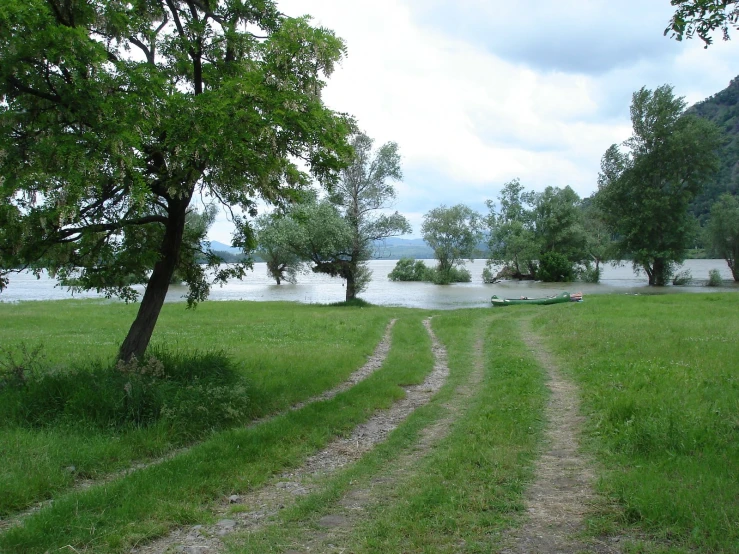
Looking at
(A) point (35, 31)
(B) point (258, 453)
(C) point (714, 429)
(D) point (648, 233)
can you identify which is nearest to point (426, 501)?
(B) point (258, 453)

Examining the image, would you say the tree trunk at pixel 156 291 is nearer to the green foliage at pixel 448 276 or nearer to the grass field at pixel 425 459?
the grass field at pixel 425 459

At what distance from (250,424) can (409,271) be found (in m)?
87.5

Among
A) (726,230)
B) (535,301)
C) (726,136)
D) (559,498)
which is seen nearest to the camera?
(559,498)

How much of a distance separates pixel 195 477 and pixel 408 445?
3.18 metres

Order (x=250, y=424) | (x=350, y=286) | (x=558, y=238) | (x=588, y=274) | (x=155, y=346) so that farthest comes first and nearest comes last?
(x=558, y=238)
(x=588, y=274)
(x=350, y=286)
(x=155, y=346)
(x=250, y=424)

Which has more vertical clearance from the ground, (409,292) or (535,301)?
(409,292)

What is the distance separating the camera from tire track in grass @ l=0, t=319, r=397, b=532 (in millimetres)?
5786

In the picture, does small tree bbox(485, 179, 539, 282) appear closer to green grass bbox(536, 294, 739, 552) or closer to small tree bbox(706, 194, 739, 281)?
small tree bbox(706, 194, 739, 281)

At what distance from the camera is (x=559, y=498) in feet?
19.0

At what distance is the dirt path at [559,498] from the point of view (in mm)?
4723

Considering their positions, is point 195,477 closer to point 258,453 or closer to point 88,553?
point 258,453

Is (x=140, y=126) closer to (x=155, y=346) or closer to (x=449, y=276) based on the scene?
(x=155, y=346)

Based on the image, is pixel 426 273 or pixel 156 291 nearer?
pixel 156 291

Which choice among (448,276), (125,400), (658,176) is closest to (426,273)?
(448,276)
